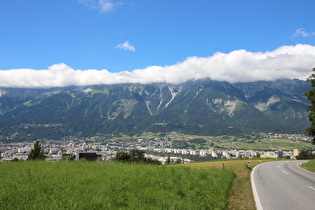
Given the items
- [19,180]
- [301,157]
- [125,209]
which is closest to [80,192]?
[125,209]

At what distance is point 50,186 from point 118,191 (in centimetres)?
263

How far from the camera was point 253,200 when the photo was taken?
1183 cm

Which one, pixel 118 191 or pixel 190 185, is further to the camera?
pixel 190 185

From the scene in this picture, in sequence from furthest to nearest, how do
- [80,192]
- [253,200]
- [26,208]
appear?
[253,200] → [80,192] → [26,208]

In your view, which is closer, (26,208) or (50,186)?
(26,208)

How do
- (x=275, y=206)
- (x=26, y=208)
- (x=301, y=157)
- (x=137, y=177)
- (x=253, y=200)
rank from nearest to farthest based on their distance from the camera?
(x=26, y=208) → (x=275, y=206) → (x=253, y=200) → (x=137, y=177) → (x=301, y=157)

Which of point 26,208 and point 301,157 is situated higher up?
point 26,208

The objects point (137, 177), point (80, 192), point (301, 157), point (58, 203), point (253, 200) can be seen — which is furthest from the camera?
point (301, 157)

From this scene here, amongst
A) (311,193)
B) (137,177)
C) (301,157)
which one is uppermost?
(137,177)

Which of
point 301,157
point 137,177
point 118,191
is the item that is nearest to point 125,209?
point 118,191

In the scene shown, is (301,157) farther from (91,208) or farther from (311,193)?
(91,208)

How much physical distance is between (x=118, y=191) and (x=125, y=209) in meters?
1.97

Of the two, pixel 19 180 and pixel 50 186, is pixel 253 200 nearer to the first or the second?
pixel 50 186

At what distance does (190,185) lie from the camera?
12.5m
